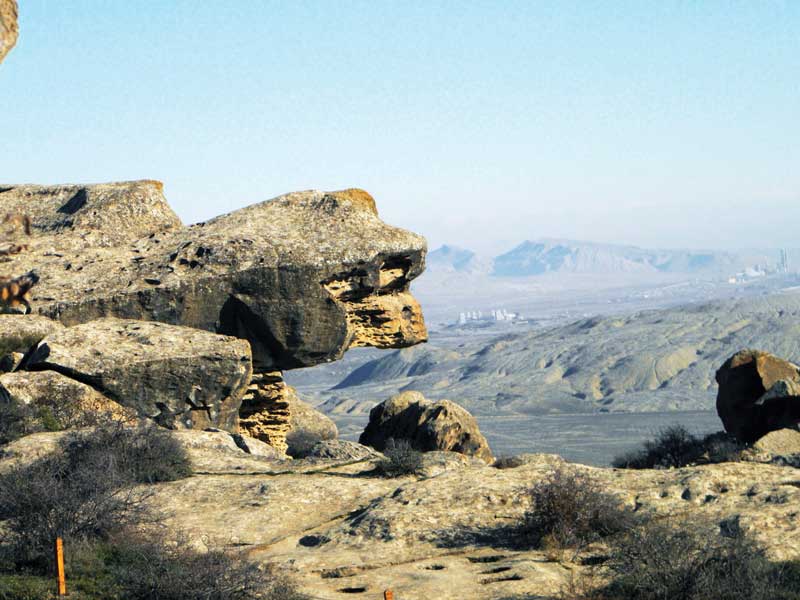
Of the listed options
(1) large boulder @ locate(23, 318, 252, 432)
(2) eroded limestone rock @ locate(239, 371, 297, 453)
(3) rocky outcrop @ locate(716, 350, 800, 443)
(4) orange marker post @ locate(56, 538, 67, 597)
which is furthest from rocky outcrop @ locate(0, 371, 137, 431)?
(3) rocky outcrop @ locate(716, 350, 800, 443)

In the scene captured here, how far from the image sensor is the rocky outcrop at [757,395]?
29078mm

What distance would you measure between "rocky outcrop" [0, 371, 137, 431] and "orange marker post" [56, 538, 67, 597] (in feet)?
31.2

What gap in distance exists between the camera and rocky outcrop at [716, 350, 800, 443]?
95.4 feet

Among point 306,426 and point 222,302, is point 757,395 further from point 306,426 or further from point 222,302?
point 222,302

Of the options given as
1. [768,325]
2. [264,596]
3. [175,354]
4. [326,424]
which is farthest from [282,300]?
[768,325]

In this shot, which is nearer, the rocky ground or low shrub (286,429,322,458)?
the rocky ground

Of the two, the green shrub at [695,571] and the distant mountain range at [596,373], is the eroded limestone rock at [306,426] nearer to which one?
the green shrub at [695,571]

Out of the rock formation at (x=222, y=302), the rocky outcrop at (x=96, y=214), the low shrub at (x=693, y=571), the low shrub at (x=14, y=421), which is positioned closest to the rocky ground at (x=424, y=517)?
the low shrub at (x=693, y=571)

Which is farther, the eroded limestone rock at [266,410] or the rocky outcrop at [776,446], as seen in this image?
the eroded limestone rock at [266,410]

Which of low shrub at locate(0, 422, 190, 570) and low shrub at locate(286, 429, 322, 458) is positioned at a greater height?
low shrub at locate(0, 422, 190, 570)

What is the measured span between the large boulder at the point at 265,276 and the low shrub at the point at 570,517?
15329 mm

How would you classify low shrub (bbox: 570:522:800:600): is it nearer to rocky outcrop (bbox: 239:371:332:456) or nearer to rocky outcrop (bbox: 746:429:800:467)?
rocky outcrop (bbox: 746:429:800:467)

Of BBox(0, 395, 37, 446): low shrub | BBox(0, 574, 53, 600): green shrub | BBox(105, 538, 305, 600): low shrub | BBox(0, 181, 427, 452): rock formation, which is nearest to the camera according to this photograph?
BBox(105, 538, 305, 600): low shrub

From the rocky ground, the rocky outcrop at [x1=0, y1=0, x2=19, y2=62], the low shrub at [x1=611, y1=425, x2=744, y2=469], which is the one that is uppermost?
the rocky outcrop at [x1=0, y1=0, x2=19, y2=62]
